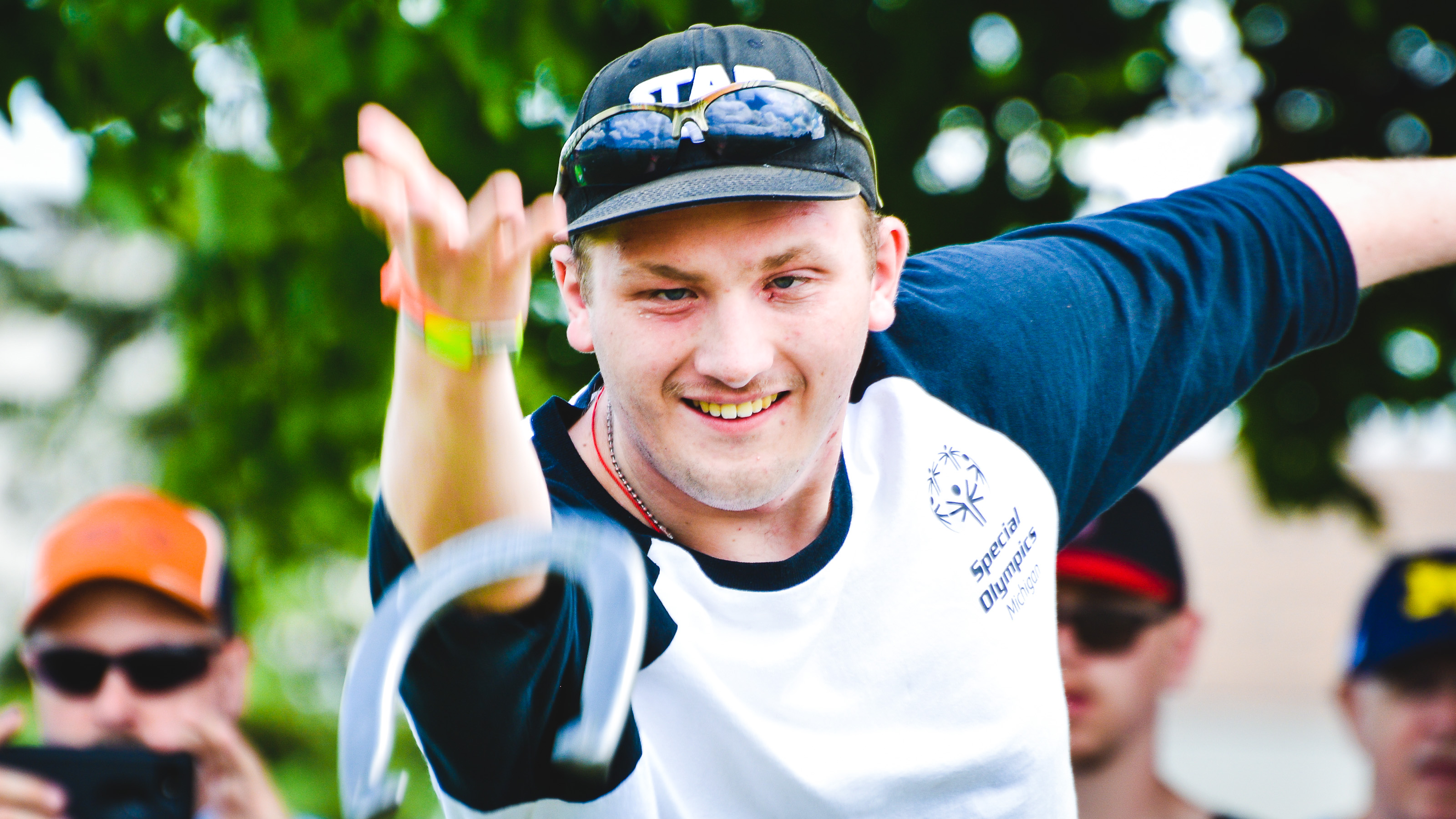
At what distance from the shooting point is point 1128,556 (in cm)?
302

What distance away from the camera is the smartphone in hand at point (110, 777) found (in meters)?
2.39

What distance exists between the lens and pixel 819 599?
1815 mm

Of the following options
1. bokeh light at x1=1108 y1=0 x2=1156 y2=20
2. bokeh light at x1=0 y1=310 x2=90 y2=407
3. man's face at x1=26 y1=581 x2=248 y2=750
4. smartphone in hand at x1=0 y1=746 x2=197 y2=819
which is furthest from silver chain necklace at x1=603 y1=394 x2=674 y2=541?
bokeh light at x1=0 y1=310 x2=90 y2=407

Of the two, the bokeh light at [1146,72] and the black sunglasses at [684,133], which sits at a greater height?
the black sunglasses at [684,133]

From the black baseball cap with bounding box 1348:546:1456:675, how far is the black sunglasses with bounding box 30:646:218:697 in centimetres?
302

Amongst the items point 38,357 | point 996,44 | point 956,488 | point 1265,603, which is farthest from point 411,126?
point 1265,603

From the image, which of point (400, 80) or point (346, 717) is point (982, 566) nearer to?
point (346, 717)

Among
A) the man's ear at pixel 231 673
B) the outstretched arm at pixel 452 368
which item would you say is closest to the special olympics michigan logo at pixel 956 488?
the outstretched arm at pixel 452 368

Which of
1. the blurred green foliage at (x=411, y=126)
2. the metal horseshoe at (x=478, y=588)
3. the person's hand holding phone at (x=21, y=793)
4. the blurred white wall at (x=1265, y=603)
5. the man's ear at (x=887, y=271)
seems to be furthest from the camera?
the blurred white wall at (x=1265, y=603)

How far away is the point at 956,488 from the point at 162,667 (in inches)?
82.6

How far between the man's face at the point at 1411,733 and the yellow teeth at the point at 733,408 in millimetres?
2151

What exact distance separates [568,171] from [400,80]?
1.22 meters

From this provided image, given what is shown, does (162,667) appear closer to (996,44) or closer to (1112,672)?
(1112,672)

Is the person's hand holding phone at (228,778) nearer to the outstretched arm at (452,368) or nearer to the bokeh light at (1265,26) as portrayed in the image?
the outstretched arm at (452,368)
